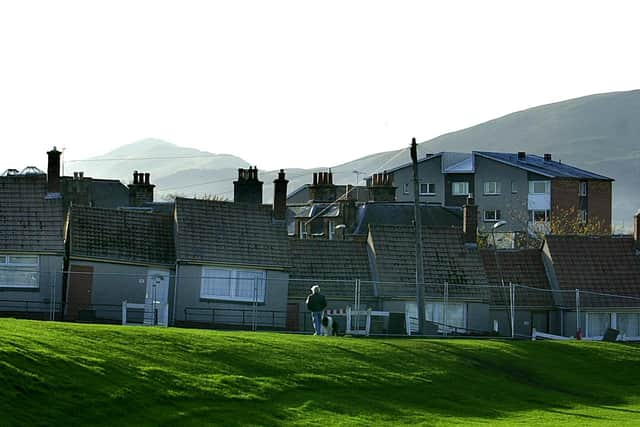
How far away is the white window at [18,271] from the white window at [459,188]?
93169mm

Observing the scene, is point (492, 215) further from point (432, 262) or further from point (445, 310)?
point (445, 310)

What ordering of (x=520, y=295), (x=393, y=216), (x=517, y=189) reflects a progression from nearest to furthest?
(x=520, y=295) → (x=393, y=216) → (x=517, y=189)

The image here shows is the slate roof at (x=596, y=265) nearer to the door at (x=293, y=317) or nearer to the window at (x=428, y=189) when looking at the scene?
the door at (x=293, y=317)

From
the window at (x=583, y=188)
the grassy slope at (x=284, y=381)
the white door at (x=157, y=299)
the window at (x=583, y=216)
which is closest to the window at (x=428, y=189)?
the window at (x=583, y=188)

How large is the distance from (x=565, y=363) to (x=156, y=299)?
19.3 meters

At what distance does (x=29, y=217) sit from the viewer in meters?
63.4

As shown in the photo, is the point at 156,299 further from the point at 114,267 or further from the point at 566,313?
the point at 566,313

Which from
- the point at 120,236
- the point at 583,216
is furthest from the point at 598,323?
the point at 583,216

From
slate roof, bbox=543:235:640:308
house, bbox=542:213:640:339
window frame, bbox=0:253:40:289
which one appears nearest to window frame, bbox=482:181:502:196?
house, bbox=542:213:640:339

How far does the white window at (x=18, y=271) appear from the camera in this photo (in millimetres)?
61719

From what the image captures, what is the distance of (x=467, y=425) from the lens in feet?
116

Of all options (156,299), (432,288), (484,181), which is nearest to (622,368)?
(432,288)

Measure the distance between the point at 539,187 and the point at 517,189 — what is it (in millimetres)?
2455

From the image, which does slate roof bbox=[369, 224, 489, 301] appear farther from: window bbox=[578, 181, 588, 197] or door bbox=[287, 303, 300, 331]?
window bbox=[578, 181, 588, 197]
